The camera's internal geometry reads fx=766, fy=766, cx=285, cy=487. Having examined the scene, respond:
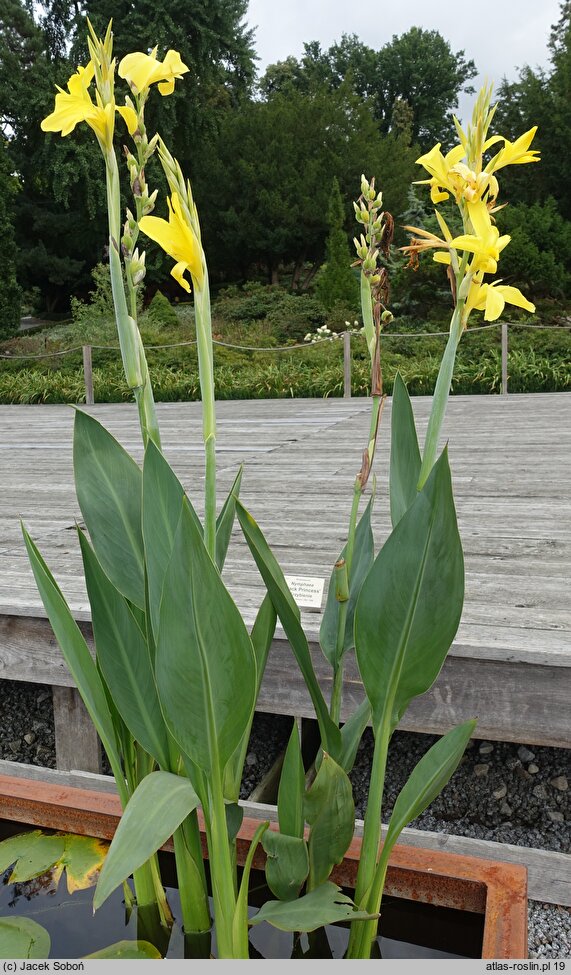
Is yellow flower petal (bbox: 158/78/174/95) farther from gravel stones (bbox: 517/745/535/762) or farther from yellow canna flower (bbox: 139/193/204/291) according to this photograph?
gravel stones (bbox: 517/745/535/762)

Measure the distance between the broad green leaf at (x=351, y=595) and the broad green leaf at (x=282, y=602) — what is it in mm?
38

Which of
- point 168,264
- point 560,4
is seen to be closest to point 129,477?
point 168,264

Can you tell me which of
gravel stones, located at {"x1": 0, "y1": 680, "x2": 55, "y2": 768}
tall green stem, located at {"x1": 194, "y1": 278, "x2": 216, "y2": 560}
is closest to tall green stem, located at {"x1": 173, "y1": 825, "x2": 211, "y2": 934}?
tall green stem, located at {"x1": 194, "y1": 278, "x2": 216, "y2": 560}

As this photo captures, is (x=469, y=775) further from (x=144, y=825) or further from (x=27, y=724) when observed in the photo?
(x=144, y=825)

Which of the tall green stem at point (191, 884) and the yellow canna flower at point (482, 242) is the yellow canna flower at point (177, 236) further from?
the tall green stem at point (191, 884)

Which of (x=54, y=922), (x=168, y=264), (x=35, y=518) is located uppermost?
(x=168, y=264)

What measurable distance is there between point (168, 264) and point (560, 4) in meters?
11.6

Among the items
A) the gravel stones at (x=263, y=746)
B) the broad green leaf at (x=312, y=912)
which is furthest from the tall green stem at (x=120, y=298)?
the gravel stones at (x=263, y=746)

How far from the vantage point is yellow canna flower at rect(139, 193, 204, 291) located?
586mm

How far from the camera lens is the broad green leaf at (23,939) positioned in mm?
856

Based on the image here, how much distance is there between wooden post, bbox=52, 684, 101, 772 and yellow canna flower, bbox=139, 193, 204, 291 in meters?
1.06

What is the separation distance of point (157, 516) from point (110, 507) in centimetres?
12
